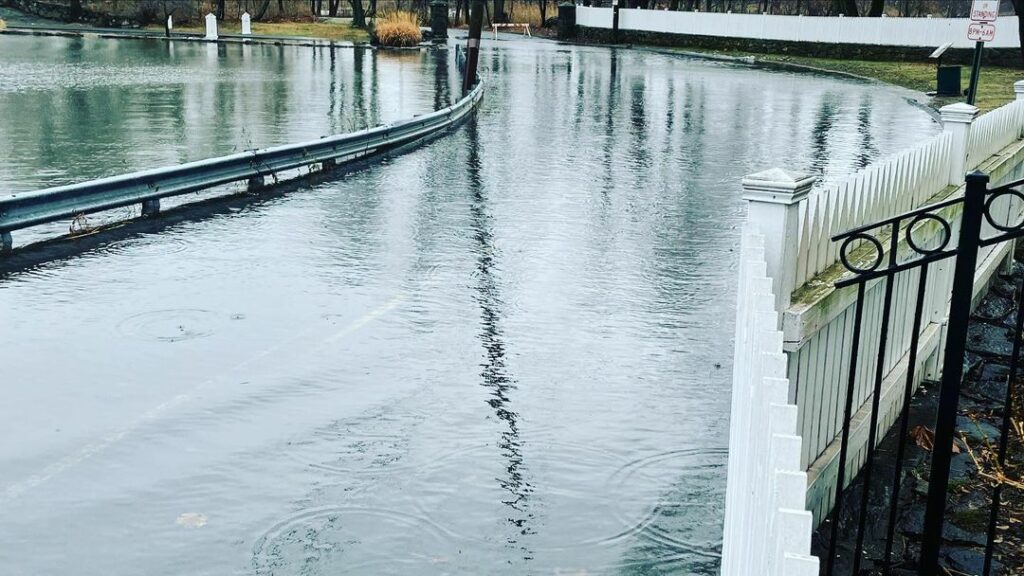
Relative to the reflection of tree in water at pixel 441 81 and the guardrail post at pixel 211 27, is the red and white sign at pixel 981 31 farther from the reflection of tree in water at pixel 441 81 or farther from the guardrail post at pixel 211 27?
the guardrail post at pixel 211 27

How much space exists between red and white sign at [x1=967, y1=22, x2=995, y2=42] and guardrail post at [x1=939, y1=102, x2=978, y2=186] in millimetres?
10536

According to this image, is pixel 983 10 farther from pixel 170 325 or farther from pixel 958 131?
pixel 170 325

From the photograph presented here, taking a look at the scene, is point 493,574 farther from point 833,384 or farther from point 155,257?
point 155,257

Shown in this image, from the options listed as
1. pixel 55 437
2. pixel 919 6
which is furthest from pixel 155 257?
pixel 919 6

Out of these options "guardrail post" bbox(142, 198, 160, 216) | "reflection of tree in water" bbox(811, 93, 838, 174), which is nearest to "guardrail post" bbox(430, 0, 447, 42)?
"reflection of tree in water" bbox(811, 93, 838, 174)

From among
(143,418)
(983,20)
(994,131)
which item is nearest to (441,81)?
(983,20)

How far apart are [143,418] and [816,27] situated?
163 ft

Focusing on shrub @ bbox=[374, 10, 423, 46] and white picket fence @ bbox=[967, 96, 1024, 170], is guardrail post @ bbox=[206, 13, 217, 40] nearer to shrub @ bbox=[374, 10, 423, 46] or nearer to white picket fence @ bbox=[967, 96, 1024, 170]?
shrub @ bbox=[374, 10, 423, 46]

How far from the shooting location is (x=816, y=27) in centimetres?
5241

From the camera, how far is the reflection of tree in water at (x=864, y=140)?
59.7 ft

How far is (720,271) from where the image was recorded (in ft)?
36.4

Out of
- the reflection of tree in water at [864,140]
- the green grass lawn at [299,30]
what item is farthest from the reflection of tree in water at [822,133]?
the green grass lawn at [299,30]

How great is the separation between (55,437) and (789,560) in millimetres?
5259

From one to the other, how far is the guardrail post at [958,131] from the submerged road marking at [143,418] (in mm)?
4739
